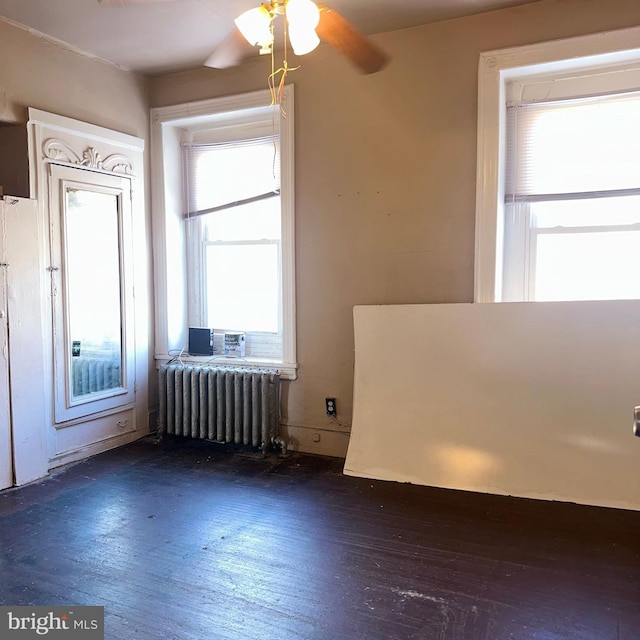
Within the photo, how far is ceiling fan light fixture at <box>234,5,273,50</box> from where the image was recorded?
2152 mm

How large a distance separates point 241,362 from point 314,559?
201 centimetres

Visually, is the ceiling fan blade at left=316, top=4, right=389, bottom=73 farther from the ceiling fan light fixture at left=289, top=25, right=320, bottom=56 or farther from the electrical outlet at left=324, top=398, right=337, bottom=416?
the electrical outlet at left=324, top=398, right=337, bottom=416

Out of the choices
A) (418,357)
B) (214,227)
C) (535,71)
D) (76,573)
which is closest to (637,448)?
(418,357)

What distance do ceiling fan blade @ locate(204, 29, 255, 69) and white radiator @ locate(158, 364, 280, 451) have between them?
85.7 inches

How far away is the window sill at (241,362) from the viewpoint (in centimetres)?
403

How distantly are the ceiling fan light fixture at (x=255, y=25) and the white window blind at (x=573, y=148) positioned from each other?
6.31 feet

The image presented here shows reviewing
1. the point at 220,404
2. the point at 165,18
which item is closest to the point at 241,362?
the point at 220,404

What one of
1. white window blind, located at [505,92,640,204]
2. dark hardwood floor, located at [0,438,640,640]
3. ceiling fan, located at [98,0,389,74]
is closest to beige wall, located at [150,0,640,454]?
white window blind, located at [505,92,640,204]

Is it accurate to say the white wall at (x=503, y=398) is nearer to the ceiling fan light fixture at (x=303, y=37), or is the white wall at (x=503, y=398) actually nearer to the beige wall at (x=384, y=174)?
the beige wall at (x=384, y=174)

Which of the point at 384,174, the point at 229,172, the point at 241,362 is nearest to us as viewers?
the point at 384,174

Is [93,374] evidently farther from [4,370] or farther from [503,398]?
[503,398]

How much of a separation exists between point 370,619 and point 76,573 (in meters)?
1.34

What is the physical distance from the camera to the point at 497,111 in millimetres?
A: 3309

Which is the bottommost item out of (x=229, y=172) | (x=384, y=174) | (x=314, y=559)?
(x=314, y=559)
